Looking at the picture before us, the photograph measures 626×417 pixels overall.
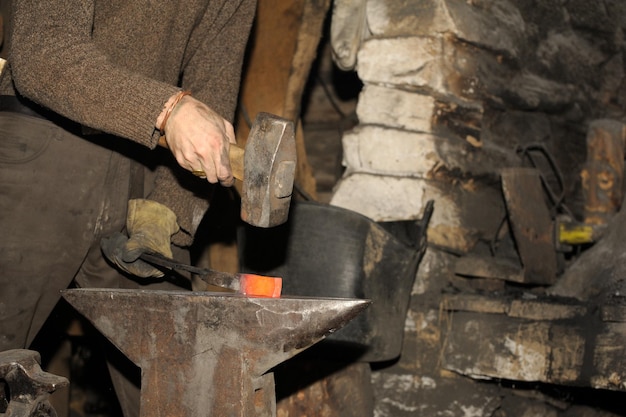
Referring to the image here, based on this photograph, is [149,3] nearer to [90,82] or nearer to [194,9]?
Answer: [194,9]

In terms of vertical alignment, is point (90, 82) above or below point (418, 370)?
above

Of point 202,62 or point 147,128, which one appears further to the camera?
point 202,62

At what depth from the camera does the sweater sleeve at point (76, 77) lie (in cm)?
185

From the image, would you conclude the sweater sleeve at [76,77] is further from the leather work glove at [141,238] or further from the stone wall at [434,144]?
the stone wall at [434,144]

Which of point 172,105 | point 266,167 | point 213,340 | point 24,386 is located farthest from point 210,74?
point 24,386

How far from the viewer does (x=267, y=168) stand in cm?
178

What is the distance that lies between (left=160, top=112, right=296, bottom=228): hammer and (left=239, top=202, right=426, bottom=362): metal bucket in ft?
2.45

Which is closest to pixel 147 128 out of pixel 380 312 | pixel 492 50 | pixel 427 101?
pixel 380 312

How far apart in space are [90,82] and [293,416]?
49.2 inches

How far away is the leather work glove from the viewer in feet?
6.93

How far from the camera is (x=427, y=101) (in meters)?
2.94

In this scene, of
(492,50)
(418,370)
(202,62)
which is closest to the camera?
(202,62)

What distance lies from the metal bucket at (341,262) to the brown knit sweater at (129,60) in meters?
0.34

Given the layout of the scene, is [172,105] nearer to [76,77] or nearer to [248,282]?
[76,77]
